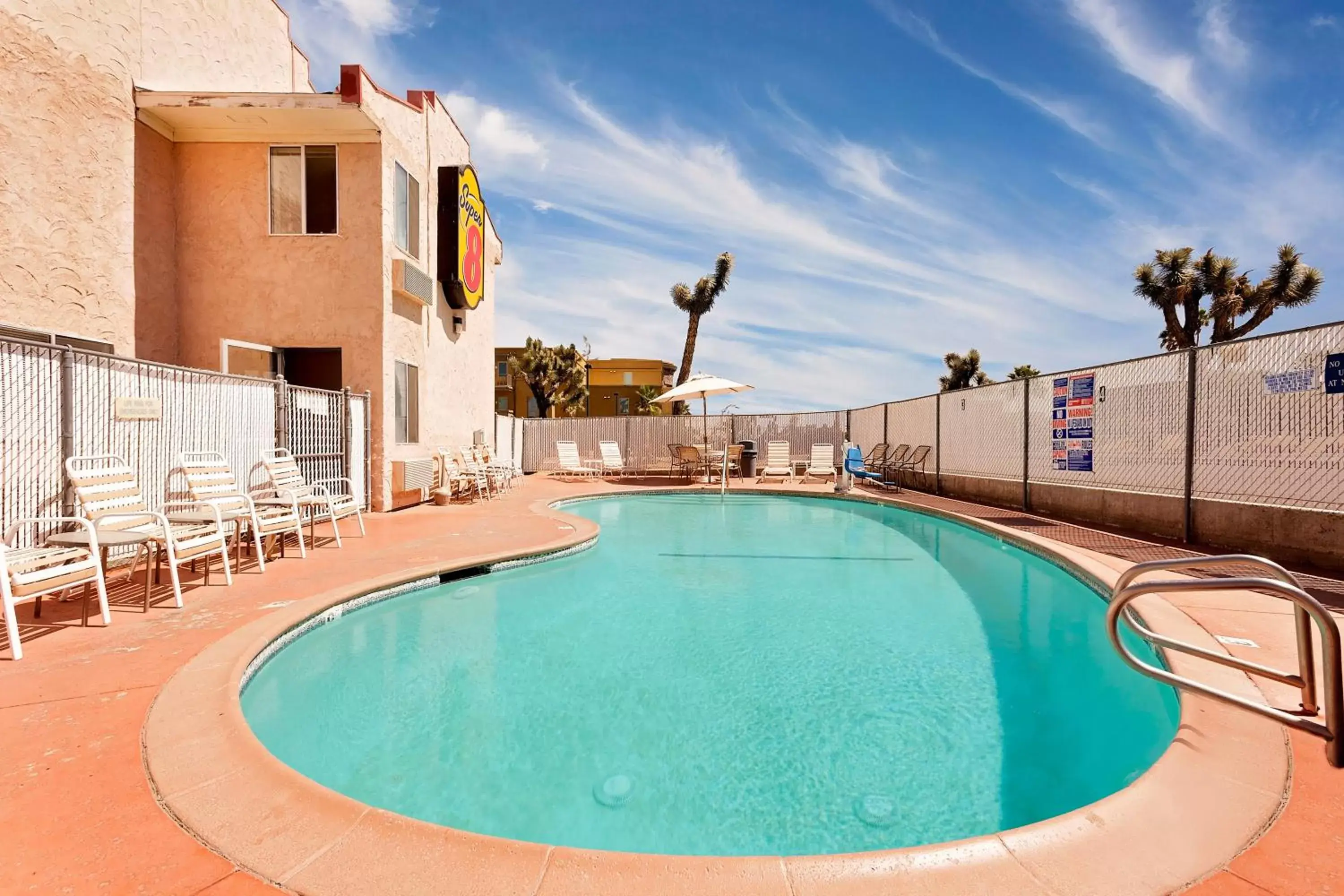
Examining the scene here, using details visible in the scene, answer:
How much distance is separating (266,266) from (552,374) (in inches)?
1059

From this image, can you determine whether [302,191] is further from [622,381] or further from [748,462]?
[622,381]

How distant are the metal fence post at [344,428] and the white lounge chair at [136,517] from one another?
321 centimetres

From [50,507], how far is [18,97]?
5034mm

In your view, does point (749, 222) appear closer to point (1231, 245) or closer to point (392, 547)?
point (392, 547)

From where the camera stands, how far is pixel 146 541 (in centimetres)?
383

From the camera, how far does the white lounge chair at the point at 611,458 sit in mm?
16594

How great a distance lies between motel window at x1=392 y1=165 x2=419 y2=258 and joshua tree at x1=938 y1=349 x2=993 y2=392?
38012mm

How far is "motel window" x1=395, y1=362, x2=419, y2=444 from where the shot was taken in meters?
9.55

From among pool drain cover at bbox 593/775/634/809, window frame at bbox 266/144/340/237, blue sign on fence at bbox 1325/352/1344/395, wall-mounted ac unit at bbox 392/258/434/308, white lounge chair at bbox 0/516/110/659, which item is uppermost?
window frame at bbox 266/144/340/237

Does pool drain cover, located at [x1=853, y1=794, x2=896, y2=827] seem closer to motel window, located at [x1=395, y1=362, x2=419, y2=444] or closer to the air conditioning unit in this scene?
the air conditioning unit

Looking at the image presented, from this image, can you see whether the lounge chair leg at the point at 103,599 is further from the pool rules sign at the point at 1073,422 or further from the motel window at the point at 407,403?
the pool rules sign at the point at 1073,422

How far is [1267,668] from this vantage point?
170 cm

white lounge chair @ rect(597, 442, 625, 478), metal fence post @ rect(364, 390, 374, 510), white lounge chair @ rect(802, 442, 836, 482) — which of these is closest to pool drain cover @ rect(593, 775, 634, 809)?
metal fence post @ rect(364, 390, 374, 510)

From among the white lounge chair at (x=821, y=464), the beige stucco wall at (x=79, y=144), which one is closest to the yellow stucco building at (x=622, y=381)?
the white lounge chair at (x=821, y=464)
